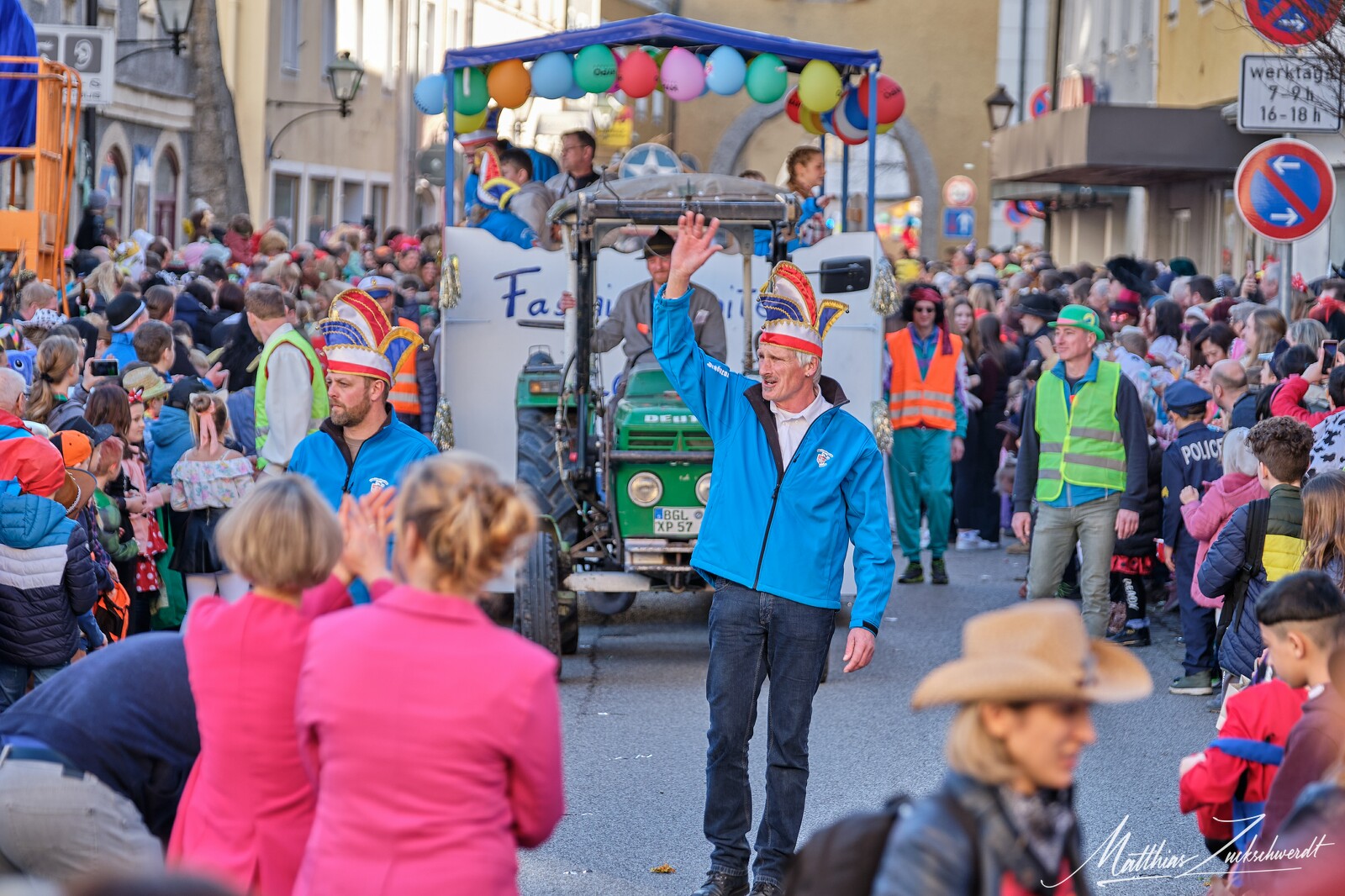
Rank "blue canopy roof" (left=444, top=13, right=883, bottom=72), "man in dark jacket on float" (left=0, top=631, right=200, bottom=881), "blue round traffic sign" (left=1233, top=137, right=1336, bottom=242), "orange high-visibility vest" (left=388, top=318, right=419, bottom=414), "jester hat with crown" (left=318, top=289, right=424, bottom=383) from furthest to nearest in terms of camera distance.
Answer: "orange high-visibility vest" (left=388, top=318, right=419, bottom=414), "blue canopy roof" (left=444, top=13, right=883, bottom=72), "blue round traffic sign" (left=1233, top=137, right=1336, bottom=242), "jester hat with crown" (left=318, top=289, right=424, bottom=383), "man in dark jacket on float" (left=0, top=631, right=200, bottom=881)

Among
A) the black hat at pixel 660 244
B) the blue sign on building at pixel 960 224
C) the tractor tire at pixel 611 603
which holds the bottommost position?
the tractor tire at pixel 611 603

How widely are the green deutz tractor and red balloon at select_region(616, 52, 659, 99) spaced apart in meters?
1.79

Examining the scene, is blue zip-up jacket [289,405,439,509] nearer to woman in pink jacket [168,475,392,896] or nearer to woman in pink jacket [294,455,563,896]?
woman in pink jacket [168,475,392,896]

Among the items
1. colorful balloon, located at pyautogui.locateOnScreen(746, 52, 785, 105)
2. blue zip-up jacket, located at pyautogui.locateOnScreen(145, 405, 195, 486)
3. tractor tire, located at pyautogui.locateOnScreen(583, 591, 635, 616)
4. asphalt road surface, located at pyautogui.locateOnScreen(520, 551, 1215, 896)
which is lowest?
asphalt road surface, located at pyautogui.locateOnScreen(520, 551, 1215, 896)

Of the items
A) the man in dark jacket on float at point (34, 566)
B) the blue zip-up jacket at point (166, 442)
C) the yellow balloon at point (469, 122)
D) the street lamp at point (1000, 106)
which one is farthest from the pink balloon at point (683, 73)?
the street lamp at point (1000, 106)

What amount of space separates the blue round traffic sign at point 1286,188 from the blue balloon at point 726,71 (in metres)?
3.14

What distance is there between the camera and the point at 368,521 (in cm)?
430

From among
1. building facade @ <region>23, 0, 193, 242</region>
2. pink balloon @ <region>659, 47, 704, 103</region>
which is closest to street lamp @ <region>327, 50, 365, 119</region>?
building facade @ <region>23, 0, 193, 242</region>

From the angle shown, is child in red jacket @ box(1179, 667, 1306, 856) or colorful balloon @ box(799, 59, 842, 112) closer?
child in red jacket @ box(1179, 667, 1306, 856)

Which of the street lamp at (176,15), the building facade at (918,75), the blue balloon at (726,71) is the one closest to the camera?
the blue balloon at (726,71)

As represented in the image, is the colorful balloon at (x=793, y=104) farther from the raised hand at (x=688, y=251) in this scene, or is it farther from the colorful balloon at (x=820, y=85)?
the raised hand at (x=688, y=251)

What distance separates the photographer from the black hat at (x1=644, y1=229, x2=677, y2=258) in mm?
9719

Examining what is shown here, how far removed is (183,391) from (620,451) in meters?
2.37

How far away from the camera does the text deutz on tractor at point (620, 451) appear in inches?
392
